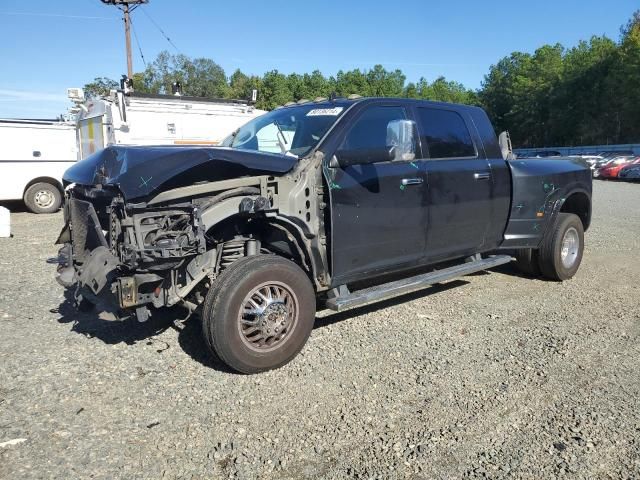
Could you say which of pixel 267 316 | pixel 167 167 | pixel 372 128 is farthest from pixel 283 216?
pixel 372 128

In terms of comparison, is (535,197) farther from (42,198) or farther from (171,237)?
(42,198)

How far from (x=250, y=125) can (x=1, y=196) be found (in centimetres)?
1005

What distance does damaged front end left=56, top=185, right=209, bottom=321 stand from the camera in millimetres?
3482

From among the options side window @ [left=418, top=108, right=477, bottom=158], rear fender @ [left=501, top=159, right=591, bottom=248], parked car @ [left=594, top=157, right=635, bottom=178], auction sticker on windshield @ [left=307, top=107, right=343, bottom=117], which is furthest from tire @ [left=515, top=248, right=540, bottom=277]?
parked car @ [left=594, top=157, right=635, bottom=178]

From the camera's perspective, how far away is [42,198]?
13.4 metres

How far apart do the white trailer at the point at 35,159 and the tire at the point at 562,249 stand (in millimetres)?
11563

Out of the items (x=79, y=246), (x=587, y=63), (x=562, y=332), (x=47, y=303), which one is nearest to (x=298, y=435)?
(x=79, y=246)

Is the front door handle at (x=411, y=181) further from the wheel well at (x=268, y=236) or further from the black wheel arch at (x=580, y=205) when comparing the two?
the black wheel arch at (x=580, y=205)

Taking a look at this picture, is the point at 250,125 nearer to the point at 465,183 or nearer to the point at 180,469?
the point at 465,183

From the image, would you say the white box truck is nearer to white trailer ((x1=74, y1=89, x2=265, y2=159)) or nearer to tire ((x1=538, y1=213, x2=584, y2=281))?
white trailer ((x1=74, y1=89, x2=265, y2=159))

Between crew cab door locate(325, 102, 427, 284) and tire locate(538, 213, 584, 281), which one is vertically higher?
crew cab door locate(325, 102, 427, 284)

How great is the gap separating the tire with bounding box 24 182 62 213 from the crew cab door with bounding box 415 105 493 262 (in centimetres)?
1132

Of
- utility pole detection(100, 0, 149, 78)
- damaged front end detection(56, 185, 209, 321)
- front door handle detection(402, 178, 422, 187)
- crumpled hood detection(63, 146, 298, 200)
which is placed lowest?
Result: damaged front end detection(56, 185, 209, 321)

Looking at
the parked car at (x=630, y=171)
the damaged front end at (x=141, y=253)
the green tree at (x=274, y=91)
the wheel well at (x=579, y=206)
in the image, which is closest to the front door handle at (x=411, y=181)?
the damaged front end at (x=141, y=253)
